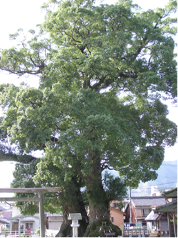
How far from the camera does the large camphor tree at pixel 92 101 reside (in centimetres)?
1222

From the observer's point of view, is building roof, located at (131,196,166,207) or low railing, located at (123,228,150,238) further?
building roof, located at (131,196,166,207)

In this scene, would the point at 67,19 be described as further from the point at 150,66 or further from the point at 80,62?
the point at 150,66

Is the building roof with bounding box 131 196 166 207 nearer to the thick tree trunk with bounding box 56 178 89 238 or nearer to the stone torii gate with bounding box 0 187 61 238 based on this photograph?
the thick tree trunk with bounding box 56 178 89 238

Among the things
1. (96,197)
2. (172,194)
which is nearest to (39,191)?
(96,197)

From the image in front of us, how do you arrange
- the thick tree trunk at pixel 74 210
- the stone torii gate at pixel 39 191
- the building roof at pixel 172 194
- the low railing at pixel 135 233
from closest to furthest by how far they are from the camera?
the stone torii gate at pixel 39 191 < the building roof at pixel 172 194 < the low railing at pixel 135 233 < the thick tree trunk at pixel 74 210

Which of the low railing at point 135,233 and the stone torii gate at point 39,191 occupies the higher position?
the stone torii gate at point 39,191

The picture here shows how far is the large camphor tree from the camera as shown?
12.2 m

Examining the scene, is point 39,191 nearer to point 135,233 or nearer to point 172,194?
point 135,233

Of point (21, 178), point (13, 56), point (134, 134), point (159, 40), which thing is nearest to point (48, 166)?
point (21, 178)

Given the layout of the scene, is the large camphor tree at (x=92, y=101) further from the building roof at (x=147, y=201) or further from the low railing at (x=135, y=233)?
the building roof at (x=147, y=201)

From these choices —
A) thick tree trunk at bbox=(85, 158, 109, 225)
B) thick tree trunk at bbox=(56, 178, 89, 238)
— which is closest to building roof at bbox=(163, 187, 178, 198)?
thick tree trunk at bbox=(85, 158, 109, 225)

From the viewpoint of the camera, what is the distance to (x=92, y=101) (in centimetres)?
1312

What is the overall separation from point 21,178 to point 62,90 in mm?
6451

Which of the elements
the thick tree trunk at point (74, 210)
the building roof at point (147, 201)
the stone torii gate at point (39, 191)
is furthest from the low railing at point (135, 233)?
the building roof at point (147, 201)
